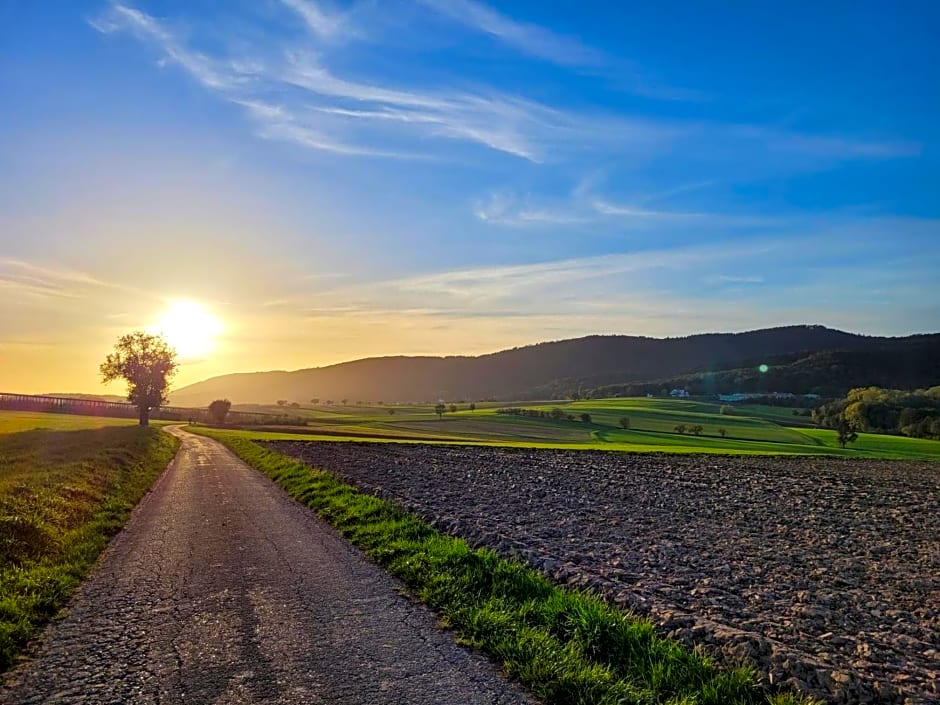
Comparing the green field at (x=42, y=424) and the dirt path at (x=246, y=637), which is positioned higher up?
the green field at (x=42, y=424)

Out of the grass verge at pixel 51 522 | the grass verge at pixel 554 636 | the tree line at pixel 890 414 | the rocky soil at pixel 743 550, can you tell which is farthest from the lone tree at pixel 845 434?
the grass verge at pixel 554 636

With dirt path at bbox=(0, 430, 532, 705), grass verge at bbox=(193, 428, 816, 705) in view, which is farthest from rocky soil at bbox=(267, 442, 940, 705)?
dirt path at bbox=(0, 430, 532, 705)

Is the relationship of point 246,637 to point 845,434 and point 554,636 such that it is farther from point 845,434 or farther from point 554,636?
point 845,434

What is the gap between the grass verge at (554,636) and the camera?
21.9 ft

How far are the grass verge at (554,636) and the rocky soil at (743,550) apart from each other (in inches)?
22.4

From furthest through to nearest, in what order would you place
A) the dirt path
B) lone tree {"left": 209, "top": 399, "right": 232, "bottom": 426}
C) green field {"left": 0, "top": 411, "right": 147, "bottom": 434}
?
lone tree {"left": 209, "top": 399, "right": 232, "bottom": 426}, green field {"left": 0, "top": 411, "right": 147, "bottom": 434}, the dirt path

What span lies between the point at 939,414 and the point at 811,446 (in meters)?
33.4

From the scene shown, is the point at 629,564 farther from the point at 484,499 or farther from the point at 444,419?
the point at 444,419

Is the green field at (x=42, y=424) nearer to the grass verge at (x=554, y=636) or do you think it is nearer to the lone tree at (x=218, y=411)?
the lone tree at (x=218, y=411)

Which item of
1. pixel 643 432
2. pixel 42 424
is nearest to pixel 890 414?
pixel 643 432

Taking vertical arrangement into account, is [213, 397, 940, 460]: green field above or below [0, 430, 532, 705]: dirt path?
below

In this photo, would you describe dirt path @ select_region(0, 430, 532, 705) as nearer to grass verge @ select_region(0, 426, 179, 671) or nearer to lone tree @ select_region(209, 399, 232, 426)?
grass verge @ select_region(0, 426, 179, 671)

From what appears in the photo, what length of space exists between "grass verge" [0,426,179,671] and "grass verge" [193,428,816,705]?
504 cm

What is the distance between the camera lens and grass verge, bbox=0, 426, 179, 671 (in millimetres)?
9086
